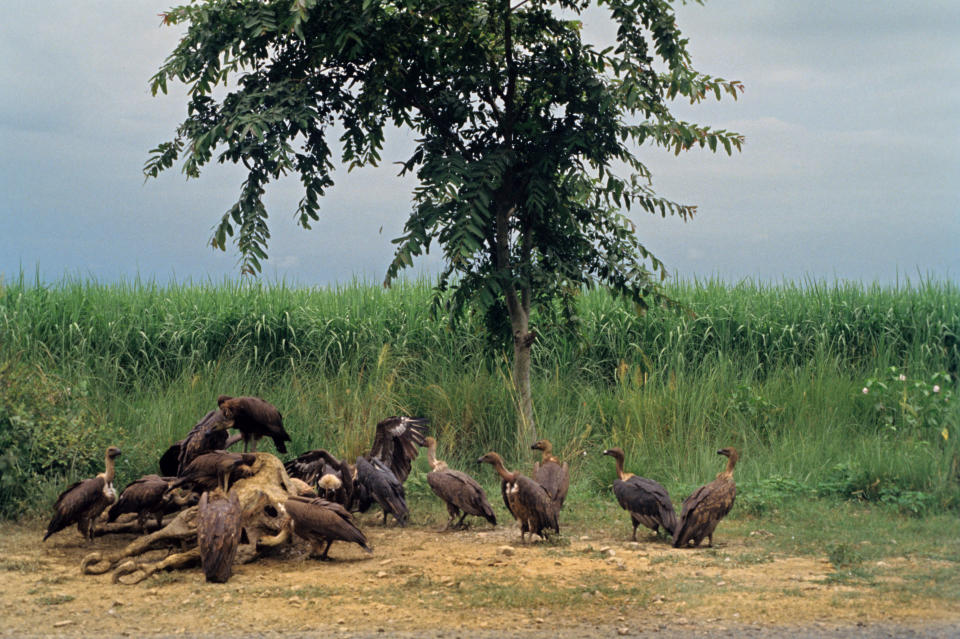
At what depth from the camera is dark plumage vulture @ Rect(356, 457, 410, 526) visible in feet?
23.7

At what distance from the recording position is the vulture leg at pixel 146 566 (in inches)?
233

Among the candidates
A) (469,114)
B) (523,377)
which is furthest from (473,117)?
(523,377)

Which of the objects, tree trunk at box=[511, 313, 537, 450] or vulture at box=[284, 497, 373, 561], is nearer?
vulture at box=[284, 497, 373, 561]

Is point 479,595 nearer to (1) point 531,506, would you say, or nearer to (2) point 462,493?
(1) point 531,506

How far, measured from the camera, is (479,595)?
519 centimetres

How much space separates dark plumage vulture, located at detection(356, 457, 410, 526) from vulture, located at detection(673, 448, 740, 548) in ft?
7.72

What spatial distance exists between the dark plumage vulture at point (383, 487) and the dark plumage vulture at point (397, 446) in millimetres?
669

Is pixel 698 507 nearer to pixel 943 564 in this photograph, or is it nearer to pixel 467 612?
pixel 943 564

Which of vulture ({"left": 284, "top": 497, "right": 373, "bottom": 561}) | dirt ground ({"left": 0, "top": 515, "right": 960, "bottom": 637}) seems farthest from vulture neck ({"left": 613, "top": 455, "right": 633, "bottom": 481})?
vulture ({"left": 284, "top": 497, "right": 373, "bottom": 561})

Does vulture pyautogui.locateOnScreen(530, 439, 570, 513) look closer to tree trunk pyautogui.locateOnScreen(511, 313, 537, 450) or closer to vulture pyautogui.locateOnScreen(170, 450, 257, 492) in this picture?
tree trunk pyautogui.locateOnScreen(511, 313, 537, 450)

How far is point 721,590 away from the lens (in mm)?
5273

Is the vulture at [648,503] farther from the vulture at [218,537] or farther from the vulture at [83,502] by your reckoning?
the vulture at [83,502]

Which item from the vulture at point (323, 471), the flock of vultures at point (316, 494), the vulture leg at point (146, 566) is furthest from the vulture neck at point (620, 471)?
the vulture leg at point (146, 566)

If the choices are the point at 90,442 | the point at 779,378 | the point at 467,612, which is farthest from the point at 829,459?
the point at 90,442
